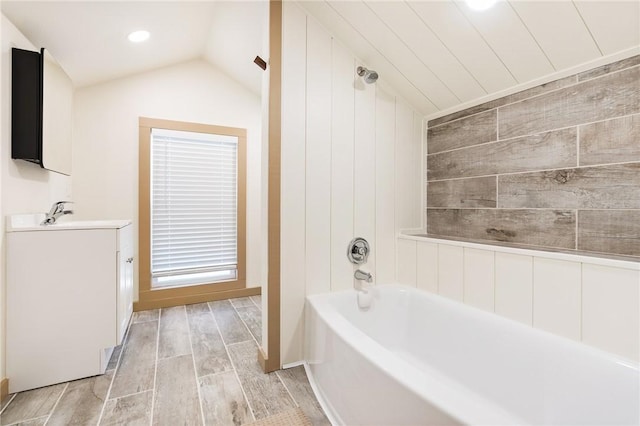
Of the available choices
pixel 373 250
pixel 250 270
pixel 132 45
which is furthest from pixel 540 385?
pixel 132 45

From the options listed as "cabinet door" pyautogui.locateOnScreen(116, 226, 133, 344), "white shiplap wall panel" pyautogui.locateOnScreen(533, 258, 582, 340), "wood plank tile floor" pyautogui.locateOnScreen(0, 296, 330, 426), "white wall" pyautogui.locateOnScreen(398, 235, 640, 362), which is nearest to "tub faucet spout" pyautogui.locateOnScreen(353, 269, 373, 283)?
"white wall" pyautogui.locateOnScreen(398, 235, 640, 362)

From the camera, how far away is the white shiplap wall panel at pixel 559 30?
122cm

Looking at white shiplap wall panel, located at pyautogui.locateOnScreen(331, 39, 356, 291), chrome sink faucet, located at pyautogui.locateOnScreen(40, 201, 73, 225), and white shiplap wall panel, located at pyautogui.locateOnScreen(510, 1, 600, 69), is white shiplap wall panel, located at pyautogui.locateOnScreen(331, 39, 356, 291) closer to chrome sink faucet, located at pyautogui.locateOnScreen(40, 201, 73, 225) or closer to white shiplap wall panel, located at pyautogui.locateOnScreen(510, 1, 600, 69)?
white shiplap wall panel, located at pyautogui.locateOnScreen(510, 1, 600, 69)

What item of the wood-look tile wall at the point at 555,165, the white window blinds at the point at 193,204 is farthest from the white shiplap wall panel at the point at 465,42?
the white window blinds at the point at 193,204

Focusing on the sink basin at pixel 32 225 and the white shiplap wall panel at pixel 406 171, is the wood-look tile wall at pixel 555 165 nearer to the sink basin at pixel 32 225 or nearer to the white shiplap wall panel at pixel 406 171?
the white shiplap wall panel at pixel 406 171

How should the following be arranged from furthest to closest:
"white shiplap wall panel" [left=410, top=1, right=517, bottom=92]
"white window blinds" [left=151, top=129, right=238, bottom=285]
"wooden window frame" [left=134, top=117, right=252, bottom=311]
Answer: "white window blinds" [left=151, top=129, right=238, bottom=285] → "wooden window frame" [left=134, top=117, right=252, bottom=311] → "white shiplap wall panel" [left=410, top=1, right=517, bottom=92]

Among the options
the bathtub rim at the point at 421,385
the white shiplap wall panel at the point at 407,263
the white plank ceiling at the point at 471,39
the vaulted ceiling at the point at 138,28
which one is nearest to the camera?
the bathtub rim at the point at 421,385

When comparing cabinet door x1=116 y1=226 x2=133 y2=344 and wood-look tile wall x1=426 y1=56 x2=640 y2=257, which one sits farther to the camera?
cabinet door x1=116 y1=226 x2=133 y2=344

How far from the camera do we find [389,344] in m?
1.89

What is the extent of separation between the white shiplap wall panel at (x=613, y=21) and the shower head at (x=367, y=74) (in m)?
0.99

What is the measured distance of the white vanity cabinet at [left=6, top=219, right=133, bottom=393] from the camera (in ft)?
5.13

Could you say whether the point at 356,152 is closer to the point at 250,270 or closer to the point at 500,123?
the point at 500,123

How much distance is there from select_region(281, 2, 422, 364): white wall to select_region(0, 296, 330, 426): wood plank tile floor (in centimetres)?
29

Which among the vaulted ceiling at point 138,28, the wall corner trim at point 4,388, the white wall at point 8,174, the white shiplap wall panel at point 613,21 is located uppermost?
the vaulted ceiling at point 138,28
